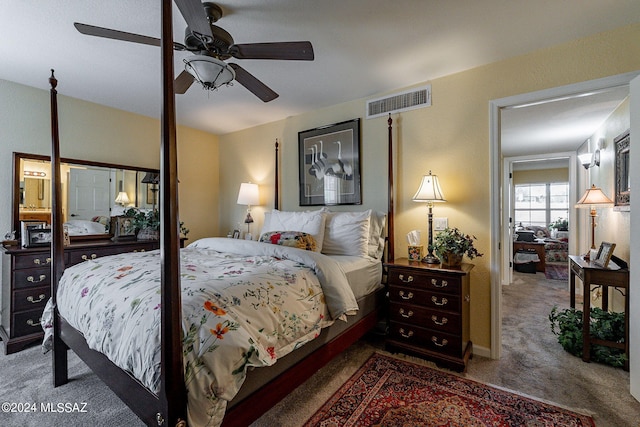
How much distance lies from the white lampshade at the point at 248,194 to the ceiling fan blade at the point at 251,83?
5.84ft

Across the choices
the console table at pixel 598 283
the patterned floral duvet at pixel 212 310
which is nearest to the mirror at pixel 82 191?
the patterned floral duvet at pixel 212 310

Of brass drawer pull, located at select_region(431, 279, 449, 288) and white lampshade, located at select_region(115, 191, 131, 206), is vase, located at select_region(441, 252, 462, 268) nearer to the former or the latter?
brass drawer pull, located at select_region(431, 279, 449, 288)

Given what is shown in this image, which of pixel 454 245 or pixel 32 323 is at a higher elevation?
pixel 454 245

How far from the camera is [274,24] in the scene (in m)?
1.96

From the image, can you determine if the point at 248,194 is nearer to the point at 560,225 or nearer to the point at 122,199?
the point at 122,199

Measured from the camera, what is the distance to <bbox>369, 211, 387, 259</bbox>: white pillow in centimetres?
281

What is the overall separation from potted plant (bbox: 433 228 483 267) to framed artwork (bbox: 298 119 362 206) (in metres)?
1.05

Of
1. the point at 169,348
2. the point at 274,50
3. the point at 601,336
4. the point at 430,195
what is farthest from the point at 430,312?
the point at 274,50

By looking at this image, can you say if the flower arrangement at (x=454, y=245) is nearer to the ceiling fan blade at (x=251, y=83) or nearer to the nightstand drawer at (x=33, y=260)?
the ceiling fan blade at (x=251, y=83)

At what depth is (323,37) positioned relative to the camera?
6.88ft

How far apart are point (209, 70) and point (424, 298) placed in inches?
86.8

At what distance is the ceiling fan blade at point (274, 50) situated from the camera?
1671 mm

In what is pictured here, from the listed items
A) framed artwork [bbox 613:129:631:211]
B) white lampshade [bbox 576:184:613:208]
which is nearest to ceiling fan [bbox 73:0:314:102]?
framed artwork [bbox 613:129:631:211]

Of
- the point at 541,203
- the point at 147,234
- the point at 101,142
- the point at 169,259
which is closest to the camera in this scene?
the point at 169,259
